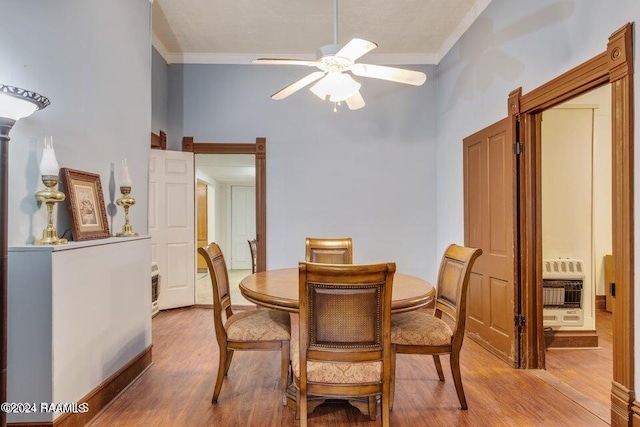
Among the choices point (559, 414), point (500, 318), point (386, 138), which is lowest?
point (559, 414)

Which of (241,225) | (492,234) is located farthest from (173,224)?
(241,225)

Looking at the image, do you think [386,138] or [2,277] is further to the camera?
[386,138]

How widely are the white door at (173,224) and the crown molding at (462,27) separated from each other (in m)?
3.30

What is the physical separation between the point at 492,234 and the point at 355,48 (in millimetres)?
2023

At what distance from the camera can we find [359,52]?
2203 mm

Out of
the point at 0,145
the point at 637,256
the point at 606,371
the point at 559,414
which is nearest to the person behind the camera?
the point at 0,145

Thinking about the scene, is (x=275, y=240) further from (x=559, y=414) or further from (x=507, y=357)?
(x=559, y=414)

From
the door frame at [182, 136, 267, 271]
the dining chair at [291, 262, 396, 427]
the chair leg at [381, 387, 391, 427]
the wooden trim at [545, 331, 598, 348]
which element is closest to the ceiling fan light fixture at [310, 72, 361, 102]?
the dining chair at [291, 262, 396, 427]

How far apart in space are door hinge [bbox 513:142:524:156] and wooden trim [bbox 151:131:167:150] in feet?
11.9

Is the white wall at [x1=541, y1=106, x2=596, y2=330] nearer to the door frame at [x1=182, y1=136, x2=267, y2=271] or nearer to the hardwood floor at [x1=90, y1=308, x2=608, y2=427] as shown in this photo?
the hardwood floor at [x1=90, y1=308, x2=608, y2=427]

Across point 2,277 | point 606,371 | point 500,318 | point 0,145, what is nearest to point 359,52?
point 0,145

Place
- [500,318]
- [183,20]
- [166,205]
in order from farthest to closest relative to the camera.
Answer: [166,205] < [183,20] < [500,318]

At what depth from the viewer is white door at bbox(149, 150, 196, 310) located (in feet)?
14.0

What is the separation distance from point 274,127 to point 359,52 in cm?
249
